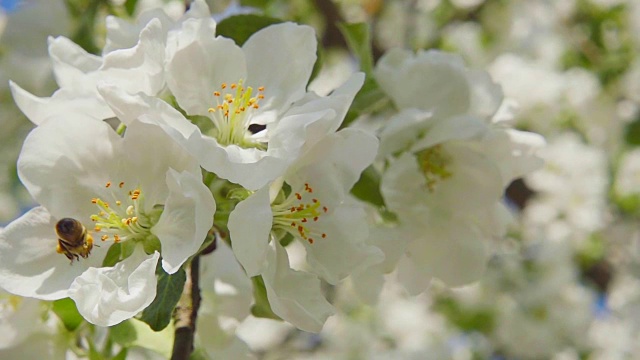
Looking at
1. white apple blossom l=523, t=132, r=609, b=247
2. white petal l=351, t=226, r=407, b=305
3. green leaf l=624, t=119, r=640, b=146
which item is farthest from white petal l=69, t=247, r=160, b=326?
white apple blossom l=523, t=132, r=609, b=247

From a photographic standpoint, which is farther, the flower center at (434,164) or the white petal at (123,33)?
the flower center at (434,164)

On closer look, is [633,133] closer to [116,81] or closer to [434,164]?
[434,164]

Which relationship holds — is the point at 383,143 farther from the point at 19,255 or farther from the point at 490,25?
the point at 490,25

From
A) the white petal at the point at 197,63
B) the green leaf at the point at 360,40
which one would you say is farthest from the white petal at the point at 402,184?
the white petal at the point at 197,63

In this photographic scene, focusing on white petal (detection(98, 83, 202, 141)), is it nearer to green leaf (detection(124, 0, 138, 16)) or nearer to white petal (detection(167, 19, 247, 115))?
white petal (detection(167, 19, 247, 115))

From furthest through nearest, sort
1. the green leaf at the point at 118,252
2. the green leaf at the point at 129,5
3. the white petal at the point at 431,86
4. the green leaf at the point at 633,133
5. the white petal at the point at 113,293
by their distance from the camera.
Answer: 1. the green leaf at the point at 633,133
2. the green leaf at the point at 129,5
3. the white petal at the point at 431,86
4. the green leaf at the point at 118,252
5. the white petal at the point at 113,293

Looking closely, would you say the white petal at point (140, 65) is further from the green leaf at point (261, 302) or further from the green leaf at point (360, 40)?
the green leaf at point (360, 40)

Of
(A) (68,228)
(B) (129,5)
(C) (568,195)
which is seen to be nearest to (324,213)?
(A) (68,228)
